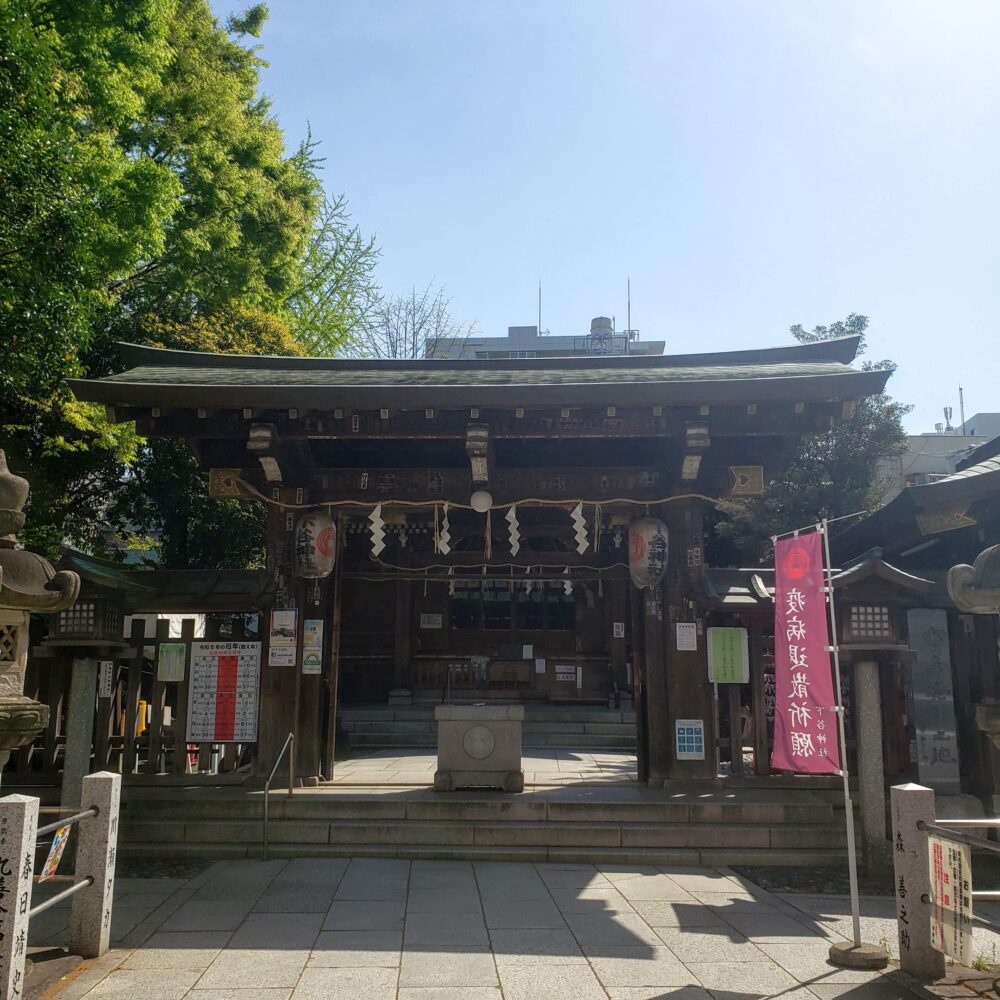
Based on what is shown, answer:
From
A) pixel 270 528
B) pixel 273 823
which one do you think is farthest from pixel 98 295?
pixel 273 823

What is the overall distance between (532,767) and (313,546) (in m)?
5.39

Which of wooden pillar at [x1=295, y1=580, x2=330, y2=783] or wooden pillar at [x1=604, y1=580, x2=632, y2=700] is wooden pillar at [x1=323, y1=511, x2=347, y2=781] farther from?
wooden pillar at [x1=604, y1=580, x2=632, y2=700]

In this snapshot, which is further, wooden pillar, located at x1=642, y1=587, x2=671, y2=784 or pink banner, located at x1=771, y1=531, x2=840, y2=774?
wooden pillar, located at x1=642, y1=587, x2=671, y2=784

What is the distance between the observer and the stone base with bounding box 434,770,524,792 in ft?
33.2

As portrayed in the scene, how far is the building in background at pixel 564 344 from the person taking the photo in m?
48.1

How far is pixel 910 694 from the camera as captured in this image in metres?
9.80

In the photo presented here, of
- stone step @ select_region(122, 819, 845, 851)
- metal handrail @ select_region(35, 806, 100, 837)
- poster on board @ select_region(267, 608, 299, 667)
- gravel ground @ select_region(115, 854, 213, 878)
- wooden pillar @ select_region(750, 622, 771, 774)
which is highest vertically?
poster on board @ select_region(267, 608, 299, 667)

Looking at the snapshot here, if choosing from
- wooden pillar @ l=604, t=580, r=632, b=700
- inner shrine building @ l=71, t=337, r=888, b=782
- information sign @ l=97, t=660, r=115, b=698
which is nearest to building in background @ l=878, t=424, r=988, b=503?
wooden pillar @ l=604, t=580, r=632, b=700

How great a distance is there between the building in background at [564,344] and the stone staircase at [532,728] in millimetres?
28519

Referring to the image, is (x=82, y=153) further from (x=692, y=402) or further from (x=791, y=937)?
(x=791, y=937)

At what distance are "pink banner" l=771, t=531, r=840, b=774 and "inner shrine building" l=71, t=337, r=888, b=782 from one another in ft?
10.3

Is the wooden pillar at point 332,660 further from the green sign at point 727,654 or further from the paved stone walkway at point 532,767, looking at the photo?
the green sign at point 727,654

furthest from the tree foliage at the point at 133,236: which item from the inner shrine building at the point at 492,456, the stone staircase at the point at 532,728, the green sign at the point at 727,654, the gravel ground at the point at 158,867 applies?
the green sign at the point at 727,654

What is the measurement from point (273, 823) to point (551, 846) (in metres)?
3.12
